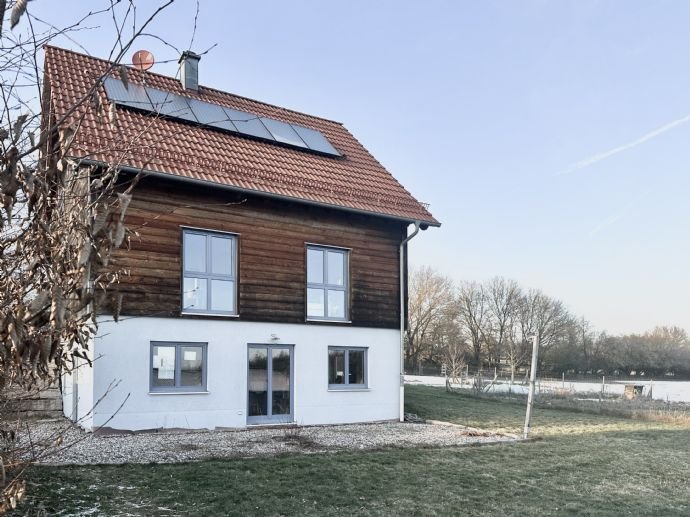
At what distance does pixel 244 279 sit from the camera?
12.1m

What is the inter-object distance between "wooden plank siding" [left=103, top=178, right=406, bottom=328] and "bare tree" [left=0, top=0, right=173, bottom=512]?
6.96 meters

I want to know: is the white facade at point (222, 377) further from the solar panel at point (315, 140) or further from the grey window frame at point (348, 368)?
the solar panel at point (315, 140)

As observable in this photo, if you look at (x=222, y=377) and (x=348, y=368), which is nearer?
(x=222, y=377)

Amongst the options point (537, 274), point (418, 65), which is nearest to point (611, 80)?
point (418, 65)

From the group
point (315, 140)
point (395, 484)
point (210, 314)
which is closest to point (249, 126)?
point (315, 140)

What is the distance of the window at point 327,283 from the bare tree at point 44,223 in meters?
10.3

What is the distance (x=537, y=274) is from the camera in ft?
177

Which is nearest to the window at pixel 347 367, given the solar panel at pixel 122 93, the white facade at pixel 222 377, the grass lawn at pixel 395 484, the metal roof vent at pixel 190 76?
the white facade at pixel 222 377

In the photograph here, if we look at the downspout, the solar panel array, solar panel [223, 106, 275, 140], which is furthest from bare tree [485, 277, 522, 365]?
solar panel [223, 106, 275, 140]

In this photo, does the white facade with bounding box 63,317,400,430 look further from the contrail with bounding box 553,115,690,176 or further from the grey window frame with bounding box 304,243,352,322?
the contrail with bounding box 553,115,690,176

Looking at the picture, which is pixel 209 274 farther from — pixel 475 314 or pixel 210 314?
pixel 475 314

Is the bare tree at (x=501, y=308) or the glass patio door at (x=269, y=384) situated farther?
the bare tree at (x=501, y=308)

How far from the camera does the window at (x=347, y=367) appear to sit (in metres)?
13.2

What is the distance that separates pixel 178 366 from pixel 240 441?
1964mm
